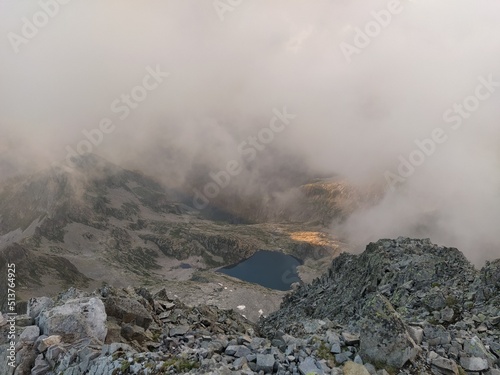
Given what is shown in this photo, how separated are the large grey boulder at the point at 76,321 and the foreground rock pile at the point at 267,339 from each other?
0.06m

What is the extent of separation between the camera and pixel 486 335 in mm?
22812

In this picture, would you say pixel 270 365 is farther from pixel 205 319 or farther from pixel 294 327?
pixel 294 327

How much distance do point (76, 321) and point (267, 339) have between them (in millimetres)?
11965

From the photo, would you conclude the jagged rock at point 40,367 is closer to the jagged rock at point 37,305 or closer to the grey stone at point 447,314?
the jagged rock at point 37,305

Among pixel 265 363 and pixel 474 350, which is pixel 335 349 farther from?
pixel 474 350

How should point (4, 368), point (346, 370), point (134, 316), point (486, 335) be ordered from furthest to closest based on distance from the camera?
point (134, 316) < point (486, 335) < point (4, 368) < point (346, 370)

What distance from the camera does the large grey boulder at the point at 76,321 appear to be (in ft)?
68.7

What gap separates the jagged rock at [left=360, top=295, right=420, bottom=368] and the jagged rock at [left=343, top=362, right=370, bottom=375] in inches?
52.2

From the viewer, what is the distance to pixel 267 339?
22.4 m

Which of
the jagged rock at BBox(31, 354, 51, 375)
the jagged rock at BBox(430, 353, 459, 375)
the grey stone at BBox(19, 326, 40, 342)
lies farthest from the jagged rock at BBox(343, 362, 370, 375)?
the grey stone at BBox(19, 326, 40, 342)

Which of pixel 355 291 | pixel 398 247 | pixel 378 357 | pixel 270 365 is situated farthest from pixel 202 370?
pixel 398 247

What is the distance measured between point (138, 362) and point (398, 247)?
166 ft

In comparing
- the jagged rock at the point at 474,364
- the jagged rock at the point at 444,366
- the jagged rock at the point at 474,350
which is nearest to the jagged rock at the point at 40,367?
the jagged rock at the point at 444,366

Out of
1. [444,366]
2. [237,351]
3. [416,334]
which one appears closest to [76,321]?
[237,351]
